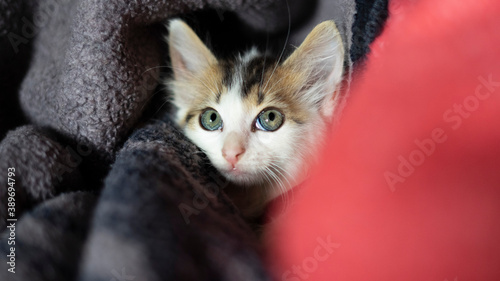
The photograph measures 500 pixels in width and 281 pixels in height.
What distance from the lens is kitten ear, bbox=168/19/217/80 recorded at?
4.22 feet

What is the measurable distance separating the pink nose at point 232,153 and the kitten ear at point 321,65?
0.34 m

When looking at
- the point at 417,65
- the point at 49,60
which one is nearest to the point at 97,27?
the point at 49,60

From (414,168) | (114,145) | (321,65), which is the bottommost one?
(414,168)

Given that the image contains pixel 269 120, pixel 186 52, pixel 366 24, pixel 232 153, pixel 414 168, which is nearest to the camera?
pixel 414 168

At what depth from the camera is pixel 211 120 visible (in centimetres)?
129

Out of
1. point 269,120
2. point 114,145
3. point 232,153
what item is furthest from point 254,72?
point 114,145

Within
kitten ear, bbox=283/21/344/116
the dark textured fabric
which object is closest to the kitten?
kitten ear, bbox=283/21/344/116

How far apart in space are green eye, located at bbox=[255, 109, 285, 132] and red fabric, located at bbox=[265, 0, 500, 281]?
260mm

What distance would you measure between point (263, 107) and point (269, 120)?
5cm

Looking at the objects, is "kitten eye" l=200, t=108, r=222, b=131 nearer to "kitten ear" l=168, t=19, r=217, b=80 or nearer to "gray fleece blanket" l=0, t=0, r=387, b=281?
"gray fleece blanket" l=0, t=0, r=387, b=281

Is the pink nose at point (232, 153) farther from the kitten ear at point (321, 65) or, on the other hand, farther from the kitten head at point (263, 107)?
the kitten ear at point (321, 65)

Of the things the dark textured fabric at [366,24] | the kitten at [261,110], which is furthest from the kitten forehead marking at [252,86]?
the dark textured fabric at [366,24]

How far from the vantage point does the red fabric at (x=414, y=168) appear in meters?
0.85

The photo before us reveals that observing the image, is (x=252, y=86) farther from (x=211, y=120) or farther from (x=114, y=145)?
(x=114, y=145)
